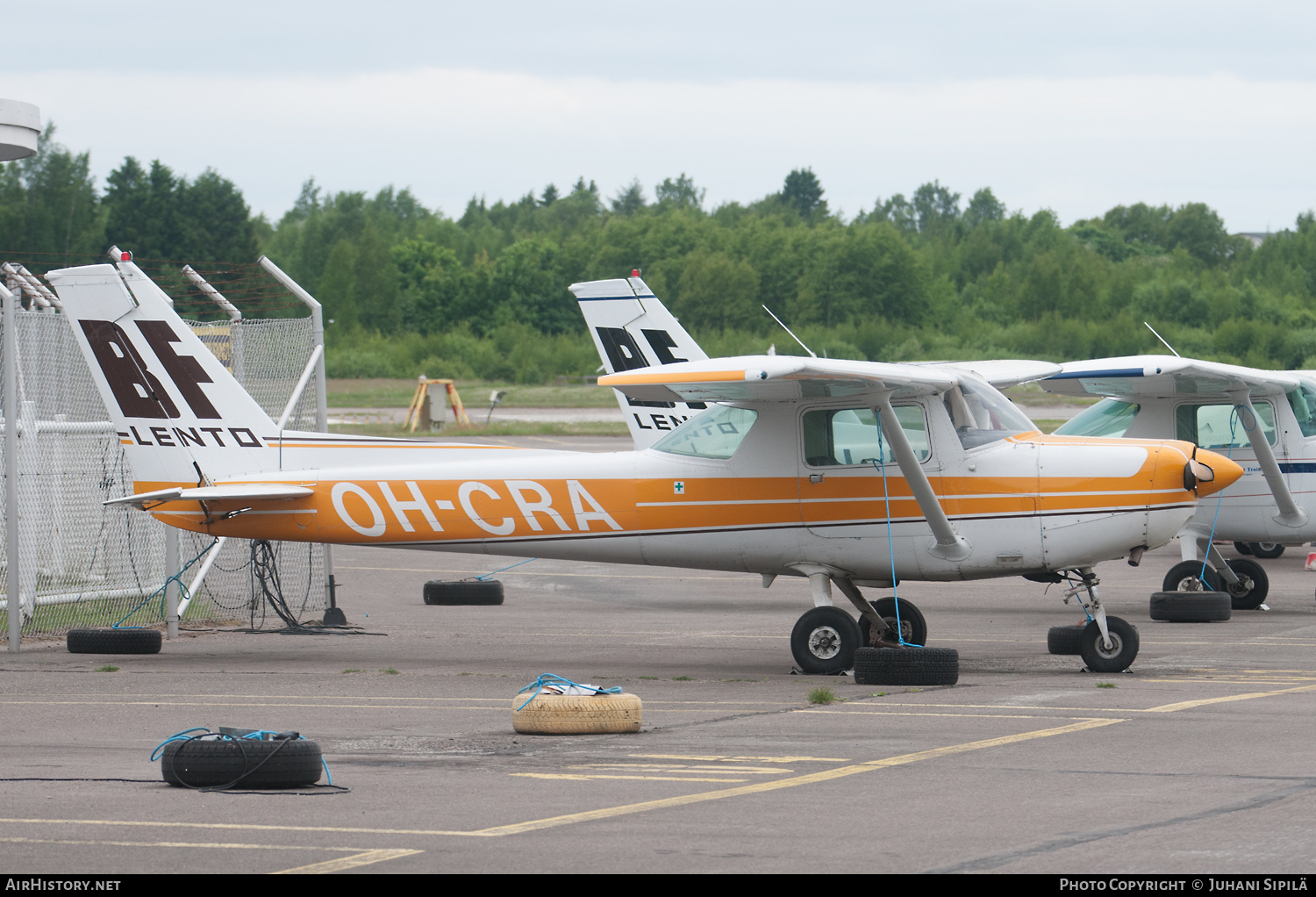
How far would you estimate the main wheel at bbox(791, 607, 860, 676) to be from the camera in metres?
12.4

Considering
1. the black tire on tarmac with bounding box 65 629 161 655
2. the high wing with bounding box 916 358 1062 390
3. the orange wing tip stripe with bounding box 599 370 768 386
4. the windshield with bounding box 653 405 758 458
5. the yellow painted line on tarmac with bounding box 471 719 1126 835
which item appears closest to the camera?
the yellow painted line on tarmac with bounding box 471 719 1126 835

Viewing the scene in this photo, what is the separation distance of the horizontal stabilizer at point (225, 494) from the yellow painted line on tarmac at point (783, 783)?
683 centimetres

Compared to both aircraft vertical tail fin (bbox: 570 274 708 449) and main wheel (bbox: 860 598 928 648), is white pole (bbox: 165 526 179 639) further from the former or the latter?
main wheel (bbox: 860 598 928 648)

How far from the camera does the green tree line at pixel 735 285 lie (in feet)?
250

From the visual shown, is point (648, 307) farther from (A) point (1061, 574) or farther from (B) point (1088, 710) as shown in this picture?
(B) point (1088, 710)

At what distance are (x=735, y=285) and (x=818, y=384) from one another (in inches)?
2944

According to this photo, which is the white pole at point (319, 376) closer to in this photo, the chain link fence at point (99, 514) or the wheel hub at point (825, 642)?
the chain link fence at point (99, 514)

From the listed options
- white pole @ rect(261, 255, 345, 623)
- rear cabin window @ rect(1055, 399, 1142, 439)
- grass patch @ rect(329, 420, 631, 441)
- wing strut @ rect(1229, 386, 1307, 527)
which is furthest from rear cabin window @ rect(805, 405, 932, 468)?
grass patch @ rect(329, 420, 631, 441)

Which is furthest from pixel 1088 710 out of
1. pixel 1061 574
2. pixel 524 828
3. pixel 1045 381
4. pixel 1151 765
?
pixel 1045 381

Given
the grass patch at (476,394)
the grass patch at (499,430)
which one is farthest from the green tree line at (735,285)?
the grass patch at (499,430)

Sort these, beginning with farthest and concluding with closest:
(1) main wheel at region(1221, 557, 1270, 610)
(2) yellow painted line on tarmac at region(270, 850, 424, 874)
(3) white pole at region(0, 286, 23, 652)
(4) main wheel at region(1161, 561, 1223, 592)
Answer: (1) main wheel at region(1221, 557, 1270, 610), (4) main wheel at region(1161, 561, 1223, 592), (3) white pole at region(0, 286, 23, 652), (2) yellow painted line on tarmac at region(270, 850, 424, 874)

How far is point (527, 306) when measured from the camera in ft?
307

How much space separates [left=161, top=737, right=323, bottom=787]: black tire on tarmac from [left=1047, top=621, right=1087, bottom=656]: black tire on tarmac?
24.7 feet

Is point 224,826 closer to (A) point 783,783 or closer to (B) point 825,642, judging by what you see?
(A) point 783,783
